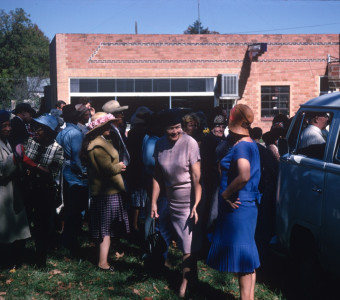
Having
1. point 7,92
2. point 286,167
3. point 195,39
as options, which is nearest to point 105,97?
point 195,39

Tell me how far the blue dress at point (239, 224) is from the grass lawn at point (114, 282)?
93 cm

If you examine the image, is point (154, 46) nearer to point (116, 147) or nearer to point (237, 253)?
point (116, 147)

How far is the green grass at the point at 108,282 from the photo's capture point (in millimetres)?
5293

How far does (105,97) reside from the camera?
1013 inches

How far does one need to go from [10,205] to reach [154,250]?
5.88ft

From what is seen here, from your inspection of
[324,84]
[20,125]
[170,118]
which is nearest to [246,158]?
[170,118]

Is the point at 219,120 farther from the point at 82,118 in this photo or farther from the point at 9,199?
the point at 9,199

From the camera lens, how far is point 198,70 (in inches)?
1019

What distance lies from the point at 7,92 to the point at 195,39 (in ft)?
119

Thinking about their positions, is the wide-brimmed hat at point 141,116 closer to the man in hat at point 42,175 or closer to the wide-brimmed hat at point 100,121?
the wide-brimmed hat at point 100,121

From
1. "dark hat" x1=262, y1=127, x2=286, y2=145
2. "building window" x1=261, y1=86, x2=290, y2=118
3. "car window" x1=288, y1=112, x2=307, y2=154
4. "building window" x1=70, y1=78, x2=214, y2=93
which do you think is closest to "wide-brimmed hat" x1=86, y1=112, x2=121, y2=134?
"car window" x1=288, y1=112, x2=307, y2=154

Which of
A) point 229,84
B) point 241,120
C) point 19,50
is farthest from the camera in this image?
point 19,50

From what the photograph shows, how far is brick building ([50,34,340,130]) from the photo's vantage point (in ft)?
83.1

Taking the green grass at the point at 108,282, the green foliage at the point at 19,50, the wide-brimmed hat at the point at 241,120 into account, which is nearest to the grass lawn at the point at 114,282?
the green grass at the point at 108,282
